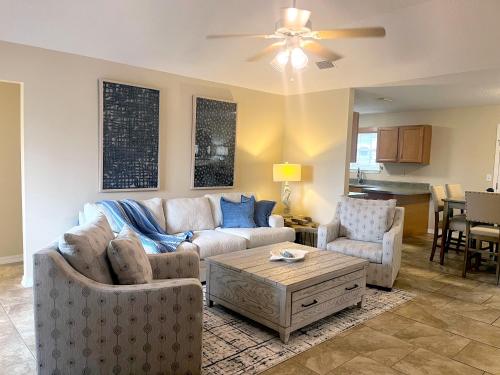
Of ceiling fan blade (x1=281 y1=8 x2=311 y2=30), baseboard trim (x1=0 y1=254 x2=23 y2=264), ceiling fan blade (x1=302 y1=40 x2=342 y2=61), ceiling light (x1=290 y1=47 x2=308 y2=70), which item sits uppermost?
ceiling fan blade (x1=281 y1=8 x2=311 y2=30)

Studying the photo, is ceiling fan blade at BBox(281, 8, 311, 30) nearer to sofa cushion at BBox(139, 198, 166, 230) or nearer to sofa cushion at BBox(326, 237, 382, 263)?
sofa cushion at BBox(326, 237, 382, 263)

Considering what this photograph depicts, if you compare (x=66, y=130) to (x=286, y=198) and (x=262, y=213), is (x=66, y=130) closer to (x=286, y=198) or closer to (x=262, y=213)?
(x=262, y=213)

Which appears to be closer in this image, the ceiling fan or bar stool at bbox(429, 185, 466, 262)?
the ceiling fan

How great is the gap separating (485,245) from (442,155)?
188cm

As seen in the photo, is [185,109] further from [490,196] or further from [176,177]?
[490,196]

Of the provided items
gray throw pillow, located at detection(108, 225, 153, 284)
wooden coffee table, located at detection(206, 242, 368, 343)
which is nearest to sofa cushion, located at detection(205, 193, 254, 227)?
wooden coffee table, located at detection(206, 242, 368, 343)

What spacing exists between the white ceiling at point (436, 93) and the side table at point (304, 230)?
2.11 m

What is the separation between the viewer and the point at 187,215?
4484mm

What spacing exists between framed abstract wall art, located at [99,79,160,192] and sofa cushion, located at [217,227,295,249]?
1.21 m

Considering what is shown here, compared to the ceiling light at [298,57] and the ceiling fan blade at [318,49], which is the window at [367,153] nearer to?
the ceiling fan blade at [318,49]

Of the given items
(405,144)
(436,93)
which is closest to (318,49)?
(436,93)

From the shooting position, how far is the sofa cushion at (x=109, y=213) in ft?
12.5

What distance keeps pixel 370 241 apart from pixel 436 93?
9.39 feet

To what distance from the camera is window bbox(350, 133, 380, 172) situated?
8.12m
